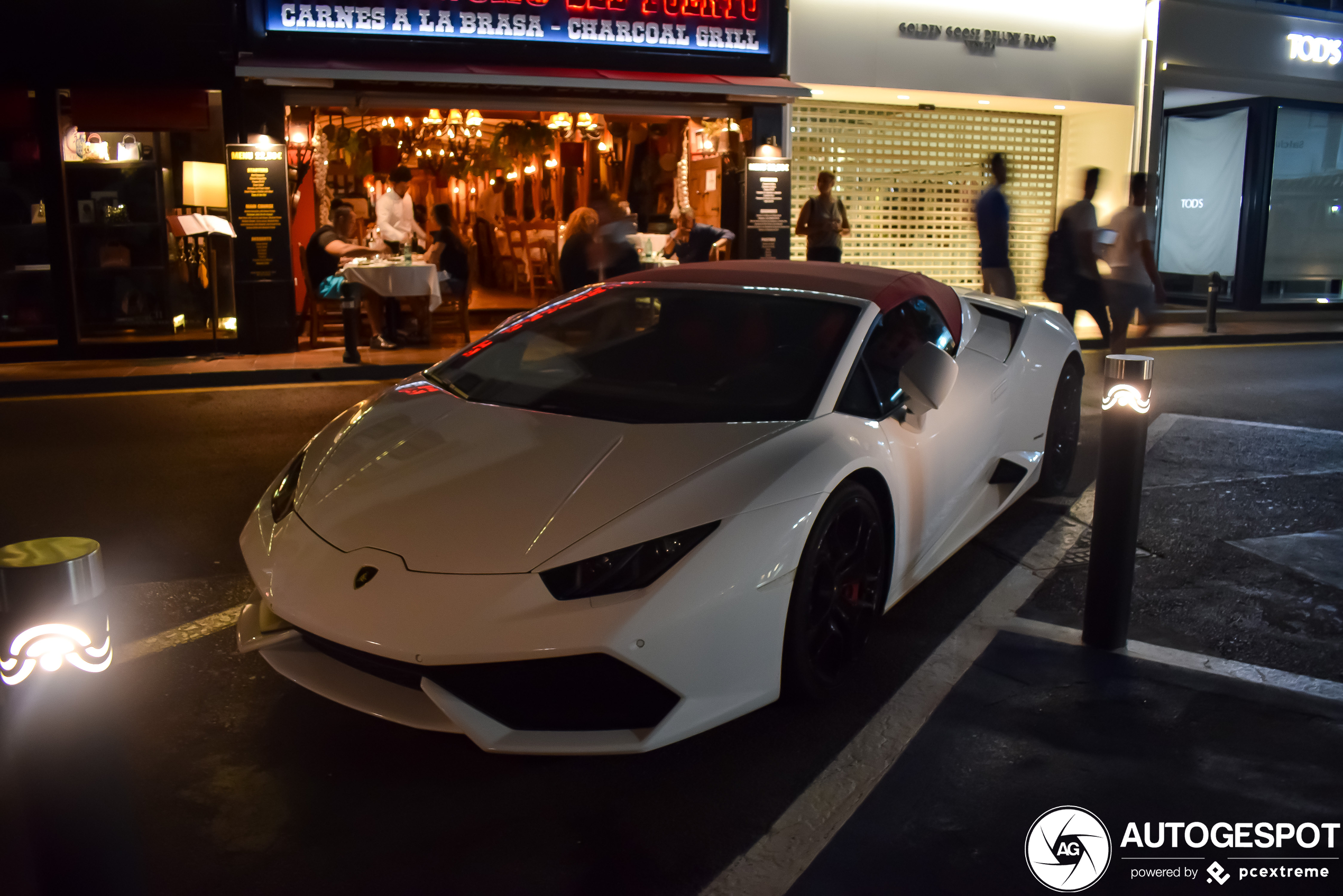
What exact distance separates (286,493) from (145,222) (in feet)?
33.4

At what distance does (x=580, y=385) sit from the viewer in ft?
12.6

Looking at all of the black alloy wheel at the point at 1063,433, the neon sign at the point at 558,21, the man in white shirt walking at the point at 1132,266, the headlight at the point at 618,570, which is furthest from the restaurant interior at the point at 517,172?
the headlight at the point at 618,570

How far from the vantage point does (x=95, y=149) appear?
11766 millimetres

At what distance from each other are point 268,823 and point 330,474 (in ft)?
3.60

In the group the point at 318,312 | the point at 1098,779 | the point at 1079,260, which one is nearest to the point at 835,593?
the point at 1098,779

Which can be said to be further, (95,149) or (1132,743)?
(95,149)

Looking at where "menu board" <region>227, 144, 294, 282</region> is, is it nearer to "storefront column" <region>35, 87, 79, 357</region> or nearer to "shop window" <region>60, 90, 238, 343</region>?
"shop window" <region>60, 90, 238, 343</region>

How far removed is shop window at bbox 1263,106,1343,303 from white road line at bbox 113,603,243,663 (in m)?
18.4

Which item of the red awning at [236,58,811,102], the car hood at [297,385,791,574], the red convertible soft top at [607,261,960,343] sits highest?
the red awning at [236,58,811,102]

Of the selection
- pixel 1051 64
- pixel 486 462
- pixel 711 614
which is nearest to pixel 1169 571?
pixel 711 614

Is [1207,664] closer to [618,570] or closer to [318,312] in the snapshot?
[618,570]

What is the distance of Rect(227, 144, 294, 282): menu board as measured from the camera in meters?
12.0

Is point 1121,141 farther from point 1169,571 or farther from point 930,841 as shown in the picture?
point 930,841

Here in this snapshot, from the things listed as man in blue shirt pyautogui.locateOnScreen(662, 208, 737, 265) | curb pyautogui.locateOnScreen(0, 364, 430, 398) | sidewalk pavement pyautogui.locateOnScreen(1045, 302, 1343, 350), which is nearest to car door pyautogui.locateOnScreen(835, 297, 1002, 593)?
curb pyautogui.locateOnScreen(0, 364, 430, 398)
